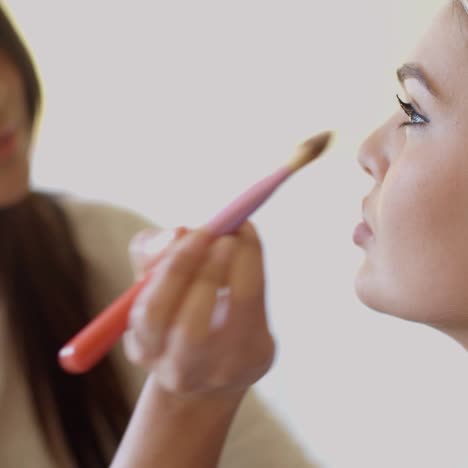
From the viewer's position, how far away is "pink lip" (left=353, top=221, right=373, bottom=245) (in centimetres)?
40

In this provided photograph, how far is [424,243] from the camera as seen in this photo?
0.37 meters

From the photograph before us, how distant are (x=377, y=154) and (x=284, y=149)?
0.42 meters

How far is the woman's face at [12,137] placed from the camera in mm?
529

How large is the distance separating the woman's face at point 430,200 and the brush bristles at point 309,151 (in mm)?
58

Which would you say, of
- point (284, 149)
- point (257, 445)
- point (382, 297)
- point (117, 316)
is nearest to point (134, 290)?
point (117, 316)

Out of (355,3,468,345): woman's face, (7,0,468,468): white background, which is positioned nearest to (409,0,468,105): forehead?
(355,3,468,345): woman's face

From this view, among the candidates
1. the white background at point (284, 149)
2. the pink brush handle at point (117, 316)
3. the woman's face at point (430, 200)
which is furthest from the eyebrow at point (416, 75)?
the white background at point (284, 149)

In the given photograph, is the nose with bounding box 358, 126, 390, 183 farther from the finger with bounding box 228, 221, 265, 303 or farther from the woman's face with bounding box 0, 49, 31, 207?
the woman's face with bounding box 0, 49, 31, 207

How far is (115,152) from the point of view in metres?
0.93

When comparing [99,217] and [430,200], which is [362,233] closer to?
[430,200]

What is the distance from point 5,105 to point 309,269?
0.42m

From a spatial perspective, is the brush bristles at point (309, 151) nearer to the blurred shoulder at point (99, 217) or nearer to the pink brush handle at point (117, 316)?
the pink brush handle at point (117, 316)

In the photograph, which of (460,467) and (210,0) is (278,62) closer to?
(210,0)

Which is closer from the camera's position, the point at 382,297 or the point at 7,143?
the point at 382,297
